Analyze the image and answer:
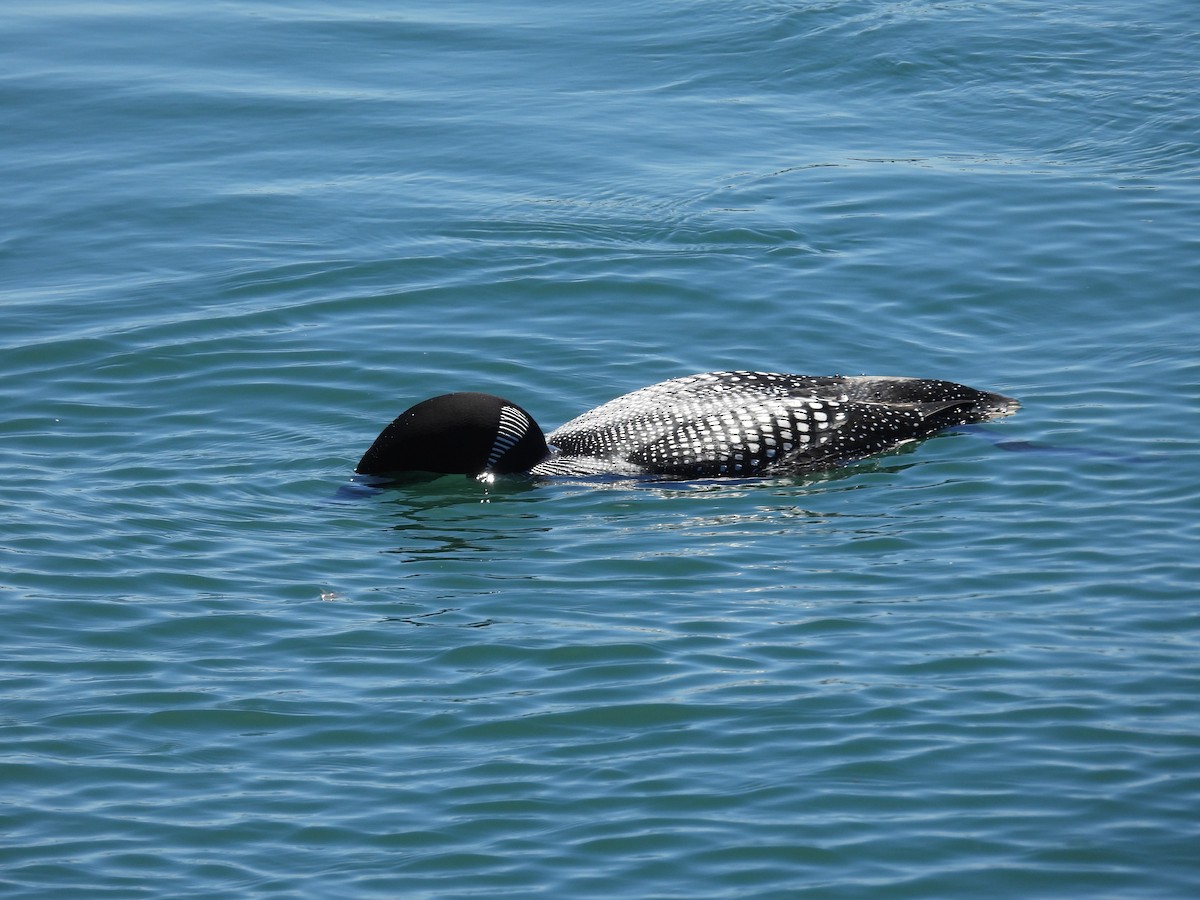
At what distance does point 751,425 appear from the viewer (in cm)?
847

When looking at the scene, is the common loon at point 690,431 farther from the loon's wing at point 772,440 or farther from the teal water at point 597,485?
the teal water at point 597,485

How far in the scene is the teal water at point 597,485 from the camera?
5.30m

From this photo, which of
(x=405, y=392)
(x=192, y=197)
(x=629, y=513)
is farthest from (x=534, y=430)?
(x=192, y=197)

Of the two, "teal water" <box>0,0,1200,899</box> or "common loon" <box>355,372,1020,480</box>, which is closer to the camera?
"teal water" <box>0,0,1200,899</box>

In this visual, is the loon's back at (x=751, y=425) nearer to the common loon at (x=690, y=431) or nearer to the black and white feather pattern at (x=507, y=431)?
the common loon at (x=690, y=431)

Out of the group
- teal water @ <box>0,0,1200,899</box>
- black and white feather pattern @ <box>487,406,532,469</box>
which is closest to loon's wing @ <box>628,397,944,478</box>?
teal water @ <box>0,0,1200,899</box>

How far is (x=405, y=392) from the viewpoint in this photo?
971cm

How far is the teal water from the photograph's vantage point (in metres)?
5.30

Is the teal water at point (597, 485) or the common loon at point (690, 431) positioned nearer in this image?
the teal water at point (597, 485)

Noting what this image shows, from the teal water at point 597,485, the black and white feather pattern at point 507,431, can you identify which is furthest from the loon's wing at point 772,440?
the black and white feather pattern at point 507,431

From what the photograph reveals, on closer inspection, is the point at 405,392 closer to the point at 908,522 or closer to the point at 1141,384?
the point at 908,522

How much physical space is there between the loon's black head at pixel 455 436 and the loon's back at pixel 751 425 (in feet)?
0.85

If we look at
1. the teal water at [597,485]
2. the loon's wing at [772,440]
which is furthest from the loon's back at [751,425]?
the teal water at [597,485]

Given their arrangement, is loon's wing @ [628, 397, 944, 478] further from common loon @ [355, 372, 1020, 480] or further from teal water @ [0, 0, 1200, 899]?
teal water @ [0, 0, 1200, 899]
